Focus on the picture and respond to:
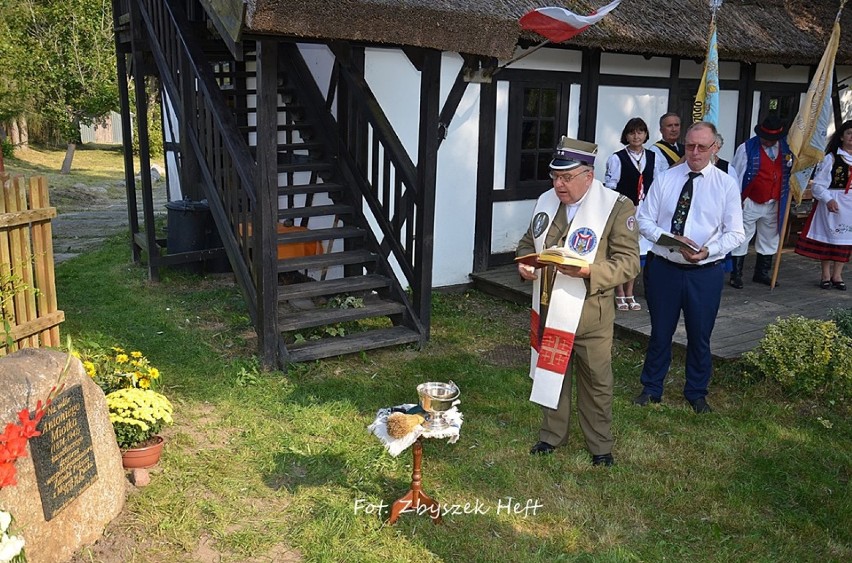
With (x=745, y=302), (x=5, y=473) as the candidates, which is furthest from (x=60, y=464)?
(x=745, y=302)

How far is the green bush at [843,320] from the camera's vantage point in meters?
5.82

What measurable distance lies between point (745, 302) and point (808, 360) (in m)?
2.10

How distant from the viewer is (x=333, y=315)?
6.18 metres

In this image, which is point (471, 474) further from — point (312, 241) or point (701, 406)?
point (312, 241)

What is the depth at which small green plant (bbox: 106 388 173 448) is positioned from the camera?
157 inches

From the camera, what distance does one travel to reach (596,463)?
436 cm

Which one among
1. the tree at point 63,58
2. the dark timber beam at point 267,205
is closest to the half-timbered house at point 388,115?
the dark timber beam at point 267,205

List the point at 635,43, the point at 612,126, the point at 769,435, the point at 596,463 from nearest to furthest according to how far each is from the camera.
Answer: the point at 596,463
the point at 769,435
the point at 635,43
the point at 612,126

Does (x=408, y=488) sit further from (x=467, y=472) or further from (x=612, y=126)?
(x=612, y=126)

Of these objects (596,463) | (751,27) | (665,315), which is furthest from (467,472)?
(751,27)

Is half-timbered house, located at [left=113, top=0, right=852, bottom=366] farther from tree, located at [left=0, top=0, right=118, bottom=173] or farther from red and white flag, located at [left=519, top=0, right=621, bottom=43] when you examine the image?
tree, located at [left=0, top=0, right=118, bottom=173]

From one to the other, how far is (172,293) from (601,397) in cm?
553

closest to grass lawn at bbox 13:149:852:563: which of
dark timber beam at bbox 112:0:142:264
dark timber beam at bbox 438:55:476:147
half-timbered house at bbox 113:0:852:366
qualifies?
half-timbered house at bbox 113:0:852:366

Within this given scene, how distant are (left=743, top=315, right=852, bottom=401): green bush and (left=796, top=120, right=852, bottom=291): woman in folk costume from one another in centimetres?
268
